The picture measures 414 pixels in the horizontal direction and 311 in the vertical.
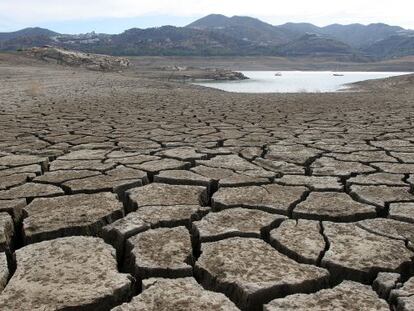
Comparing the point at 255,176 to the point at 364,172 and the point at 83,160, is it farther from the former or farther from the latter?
the point at 83,160

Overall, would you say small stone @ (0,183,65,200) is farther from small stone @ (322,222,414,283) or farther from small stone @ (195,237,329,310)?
small stone @ (322,222,414,283)

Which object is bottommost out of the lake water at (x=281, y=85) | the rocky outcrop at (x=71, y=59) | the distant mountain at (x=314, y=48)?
the lake water at (x=281, y=85)

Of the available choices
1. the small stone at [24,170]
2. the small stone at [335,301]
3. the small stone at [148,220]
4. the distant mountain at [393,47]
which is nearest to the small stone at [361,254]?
the small stone at [335,301]

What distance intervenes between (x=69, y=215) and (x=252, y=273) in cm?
93

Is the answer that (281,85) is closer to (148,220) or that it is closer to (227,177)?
(227,177)

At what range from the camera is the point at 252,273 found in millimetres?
1621

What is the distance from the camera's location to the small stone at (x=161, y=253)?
64.7 inches

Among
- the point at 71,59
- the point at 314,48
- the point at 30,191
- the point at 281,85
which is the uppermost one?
the point at 314,48

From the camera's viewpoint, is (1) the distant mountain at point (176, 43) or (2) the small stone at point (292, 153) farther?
(1) the distant mountain at point (176, 43)

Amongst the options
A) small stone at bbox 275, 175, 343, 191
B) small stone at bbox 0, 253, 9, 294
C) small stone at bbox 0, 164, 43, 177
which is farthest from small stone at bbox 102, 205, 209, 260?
small stone at bbox 0, 164, 43, 177

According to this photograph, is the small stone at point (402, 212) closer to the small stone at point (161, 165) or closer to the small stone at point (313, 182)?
the small stone at point (313, 182)

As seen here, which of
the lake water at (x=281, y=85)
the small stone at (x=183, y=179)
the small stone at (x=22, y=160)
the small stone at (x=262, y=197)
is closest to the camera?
the small stone at (x=262, y=197)

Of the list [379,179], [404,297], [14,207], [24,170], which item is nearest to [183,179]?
[14,207]

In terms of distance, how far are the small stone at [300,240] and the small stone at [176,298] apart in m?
0.39
